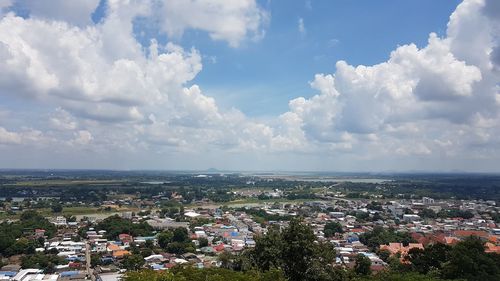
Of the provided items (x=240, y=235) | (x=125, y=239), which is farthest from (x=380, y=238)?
(x=125, y=239)

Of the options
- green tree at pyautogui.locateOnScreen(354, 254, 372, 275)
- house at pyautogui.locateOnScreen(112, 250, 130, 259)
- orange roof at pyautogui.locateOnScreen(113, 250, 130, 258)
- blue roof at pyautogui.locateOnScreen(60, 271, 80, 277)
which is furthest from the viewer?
orange roof at pyautogui.locateOnScreen(113, 250, 130, 258)

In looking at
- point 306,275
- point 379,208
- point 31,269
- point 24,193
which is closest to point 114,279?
point 31,269

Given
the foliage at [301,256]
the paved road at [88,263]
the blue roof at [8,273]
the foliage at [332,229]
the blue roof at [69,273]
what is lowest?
the paved road at [88,263]

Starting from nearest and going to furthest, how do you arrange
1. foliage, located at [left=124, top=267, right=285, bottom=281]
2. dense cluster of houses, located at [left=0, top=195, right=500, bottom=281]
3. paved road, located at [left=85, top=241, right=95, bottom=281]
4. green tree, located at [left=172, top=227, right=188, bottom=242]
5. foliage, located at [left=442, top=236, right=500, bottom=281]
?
foliage, located at [left=124, top=267, right=285, bottom=281] → foliage, located at [left=442, top=236, right=500, bottom=281] → paved road, located at [left=85, top=241, right=95, bottom=281] → dense cluster of houses, located at [left=0, top=195, right=500, bottom=281] → green tree, located at [left=172, top=227, right=188, bottom=242]

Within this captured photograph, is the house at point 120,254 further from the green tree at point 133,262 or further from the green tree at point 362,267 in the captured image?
the green tree at point 362,267

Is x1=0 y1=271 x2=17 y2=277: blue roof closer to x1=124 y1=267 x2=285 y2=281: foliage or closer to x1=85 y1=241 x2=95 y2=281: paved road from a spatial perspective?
x1=85 y1=241 x2=95 y2=281: paved road

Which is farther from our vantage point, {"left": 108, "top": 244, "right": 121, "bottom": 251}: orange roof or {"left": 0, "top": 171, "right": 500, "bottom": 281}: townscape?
{"left": 108, "top": 244, "right": 121, "bottom": 251}: orange roof

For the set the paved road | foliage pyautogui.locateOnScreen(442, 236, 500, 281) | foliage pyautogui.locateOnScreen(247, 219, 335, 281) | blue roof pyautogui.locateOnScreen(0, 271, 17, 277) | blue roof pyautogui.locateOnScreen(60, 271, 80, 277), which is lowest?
the paved road

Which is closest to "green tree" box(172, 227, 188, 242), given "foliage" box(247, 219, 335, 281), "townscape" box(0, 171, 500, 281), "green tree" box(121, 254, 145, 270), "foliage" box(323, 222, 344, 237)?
"townscape" box(0, 171, 500, 281)

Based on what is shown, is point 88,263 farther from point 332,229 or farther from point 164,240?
point 332,229

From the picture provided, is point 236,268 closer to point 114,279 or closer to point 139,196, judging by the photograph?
point 114,279

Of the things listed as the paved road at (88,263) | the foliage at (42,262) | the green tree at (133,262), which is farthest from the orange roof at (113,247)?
the green tree at (133,262)
